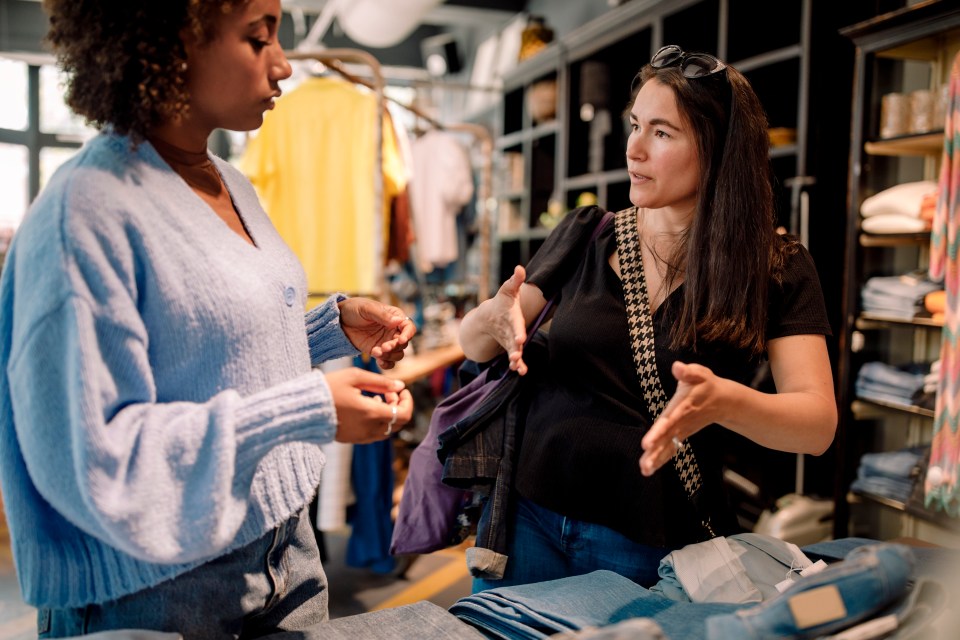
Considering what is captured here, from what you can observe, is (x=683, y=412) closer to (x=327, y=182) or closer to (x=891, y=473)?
(x=891, y=473)

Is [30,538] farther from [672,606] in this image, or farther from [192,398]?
[672,606]

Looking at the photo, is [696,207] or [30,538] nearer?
[30,538]

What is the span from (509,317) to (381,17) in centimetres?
472

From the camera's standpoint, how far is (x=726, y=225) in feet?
4.57

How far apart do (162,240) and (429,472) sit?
926 mm

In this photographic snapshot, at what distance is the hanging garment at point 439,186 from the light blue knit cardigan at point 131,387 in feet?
15.3

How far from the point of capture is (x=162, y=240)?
0.89 metres

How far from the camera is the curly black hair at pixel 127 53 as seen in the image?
0.88 m

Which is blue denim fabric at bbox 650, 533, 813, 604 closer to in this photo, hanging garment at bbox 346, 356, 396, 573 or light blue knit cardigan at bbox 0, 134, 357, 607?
light blue knit cardigan at bbox 0, 134, 357, 607

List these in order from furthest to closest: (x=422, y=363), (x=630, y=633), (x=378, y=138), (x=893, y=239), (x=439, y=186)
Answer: (x=439, y=186)
(x=422, y=363)
(x=378, y=138)
(x=893, y=239)
(x=630, y=633)

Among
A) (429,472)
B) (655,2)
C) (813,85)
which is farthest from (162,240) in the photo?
(655,2)

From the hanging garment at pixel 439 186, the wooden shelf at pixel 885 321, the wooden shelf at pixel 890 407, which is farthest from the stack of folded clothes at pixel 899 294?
the hanging garment at pixel 439 186

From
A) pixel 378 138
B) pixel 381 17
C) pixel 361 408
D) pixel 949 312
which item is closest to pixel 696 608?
pixel 361 408

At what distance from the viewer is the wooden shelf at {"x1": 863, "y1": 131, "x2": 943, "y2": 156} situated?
9.52 feet
